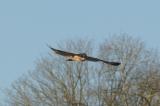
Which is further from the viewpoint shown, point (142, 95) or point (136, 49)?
point (136, 49)

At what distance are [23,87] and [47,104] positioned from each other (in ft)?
10.0

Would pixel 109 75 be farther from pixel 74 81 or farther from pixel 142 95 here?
pixel 142 95

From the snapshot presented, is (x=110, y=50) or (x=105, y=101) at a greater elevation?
(x=110, y=50)

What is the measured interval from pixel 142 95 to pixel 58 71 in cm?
821

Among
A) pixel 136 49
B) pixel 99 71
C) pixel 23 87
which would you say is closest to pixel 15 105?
pixel 23 87

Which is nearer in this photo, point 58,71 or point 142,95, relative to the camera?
point 142,95

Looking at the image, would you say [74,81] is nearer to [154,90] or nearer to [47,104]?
[47,104]

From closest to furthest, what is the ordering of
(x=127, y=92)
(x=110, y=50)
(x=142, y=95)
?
1. (x=142, y=95)
2. (x=127, y=92)
3. (x=110, y=50)

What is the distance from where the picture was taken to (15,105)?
44531 millimetres

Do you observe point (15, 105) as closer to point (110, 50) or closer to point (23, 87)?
point (23, 87)

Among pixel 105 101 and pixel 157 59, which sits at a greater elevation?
pixel 157 59

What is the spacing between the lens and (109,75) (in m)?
43.7

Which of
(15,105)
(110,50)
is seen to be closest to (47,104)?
(15,105)

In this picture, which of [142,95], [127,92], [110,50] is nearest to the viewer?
[142,95]
